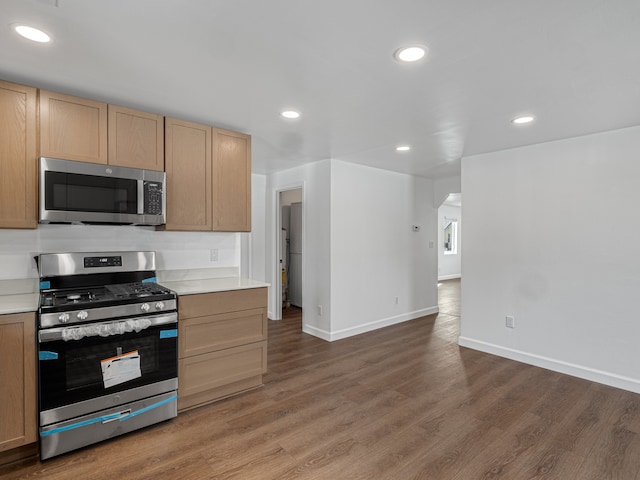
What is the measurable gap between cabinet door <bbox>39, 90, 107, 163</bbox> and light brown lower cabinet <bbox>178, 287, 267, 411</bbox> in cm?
124

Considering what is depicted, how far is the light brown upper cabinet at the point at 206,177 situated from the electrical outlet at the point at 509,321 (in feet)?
9.87

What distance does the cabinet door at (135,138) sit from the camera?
8.41 feet

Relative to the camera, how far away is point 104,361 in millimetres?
2244

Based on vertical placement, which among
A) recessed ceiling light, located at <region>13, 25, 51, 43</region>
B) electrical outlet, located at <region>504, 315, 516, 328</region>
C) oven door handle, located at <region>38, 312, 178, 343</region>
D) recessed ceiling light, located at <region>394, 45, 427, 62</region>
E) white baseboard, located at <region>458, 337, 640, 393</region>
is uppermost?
recessed ceiling light, located at <region>13, 25, 51, 43</region>

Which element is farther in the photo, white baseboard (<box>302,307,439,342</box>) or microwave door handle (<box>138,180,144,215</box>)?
white baseboard (<box>302,307,439,342</box>)

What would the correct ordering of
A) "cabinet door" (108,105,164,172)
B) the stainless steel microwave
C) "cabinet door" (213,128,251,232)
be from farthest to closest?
"cabinet door" (213,128,251,232)
"cabinet door" (108,105,164,172)
the stainless steel microwave

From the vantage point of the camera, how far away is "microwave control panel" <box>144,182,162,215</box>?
104 inches

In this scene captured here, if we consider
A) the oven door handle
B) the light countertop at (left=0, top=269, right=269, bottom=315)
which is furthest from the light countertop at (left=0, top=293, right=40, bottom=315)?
the oven door handle

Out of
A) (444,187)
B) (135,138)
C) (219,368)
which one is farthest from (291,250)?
(135,138)

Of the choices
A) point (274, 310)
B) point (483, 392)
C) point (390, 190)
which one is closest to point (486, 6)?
point (483, 392)

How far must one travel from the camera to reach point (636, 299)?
3053mm

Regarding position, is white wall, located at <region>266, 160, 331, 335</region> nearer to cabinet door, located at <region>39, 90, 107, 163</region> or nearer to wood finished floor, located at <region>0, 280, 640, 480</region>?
wood finished floor, located at <region>0, 280, 640, 480</region>

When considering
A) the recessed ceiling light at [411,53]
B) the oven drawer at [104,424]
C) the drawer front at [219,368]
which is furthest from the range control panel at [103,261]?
the recessed ceiling light at [411,53]

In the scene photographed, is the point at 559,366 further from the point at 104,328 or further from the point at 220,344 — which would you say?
the point at 104,328
